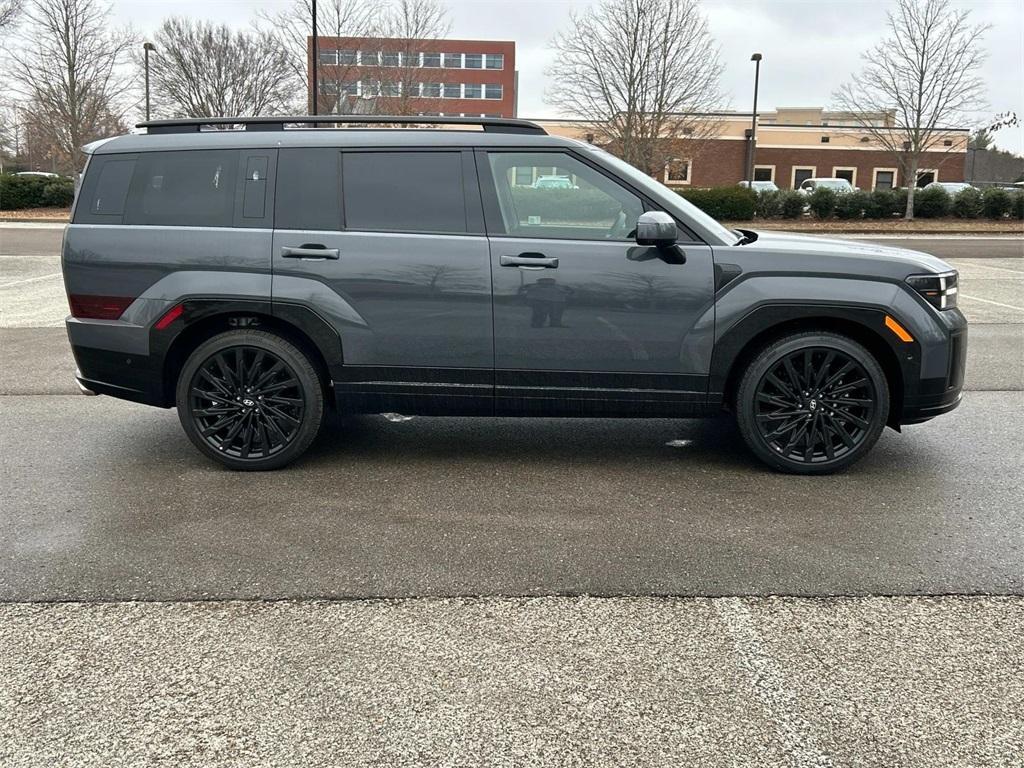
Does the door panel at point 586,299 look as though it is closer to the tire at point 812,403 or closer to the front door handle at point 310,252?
the tire at point 812,403

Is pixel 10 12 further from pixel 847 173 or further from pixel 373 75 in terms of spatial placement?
pixel 847 173

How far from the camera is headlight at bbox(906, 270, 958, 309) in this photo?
192 inches

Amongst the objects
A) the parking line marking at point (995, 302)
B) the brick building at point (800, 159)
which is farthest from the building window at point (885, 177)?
the parking line marking at point (995, 302)

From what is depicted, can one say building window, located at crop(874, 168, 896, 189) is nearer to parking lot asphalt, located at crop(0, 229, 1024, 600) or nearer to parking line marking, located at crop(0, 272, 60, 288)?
parking line marking, located at crop(0, 272, 60, 288)

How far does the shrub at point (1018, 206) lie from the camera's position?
32.6m

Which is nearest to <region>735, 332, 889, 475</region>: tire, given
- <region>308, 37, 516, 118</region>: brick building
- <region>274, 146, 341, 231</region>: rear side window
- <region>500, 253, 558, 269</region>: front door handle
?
<region>500, 253, 558, 269</region>: front door handle

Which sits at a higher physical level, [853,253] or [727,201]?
[727,201]

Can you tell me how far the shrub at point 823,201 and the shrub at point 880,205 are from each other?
1.46 m

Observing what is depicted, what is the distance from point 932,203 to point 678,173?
59.2ft

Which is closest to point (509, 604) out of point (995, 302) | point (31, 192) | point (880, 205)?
point (995, 302)

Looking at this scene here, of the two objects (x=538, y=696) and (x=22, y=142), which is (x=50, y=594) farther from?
(x=22, y=142)

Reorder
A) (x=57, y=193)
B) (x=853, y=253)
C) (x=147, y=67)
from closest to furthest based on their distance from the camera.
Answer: (x=853, y=253)
(x=57, y=193)
(x=147, y=67)

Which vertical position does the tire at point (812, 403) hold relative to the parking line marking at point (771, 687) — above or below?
above

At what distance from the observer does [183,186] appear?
5.04 m
